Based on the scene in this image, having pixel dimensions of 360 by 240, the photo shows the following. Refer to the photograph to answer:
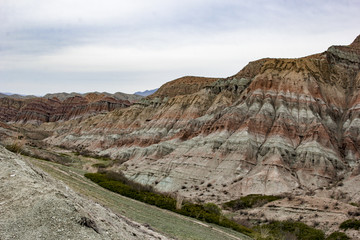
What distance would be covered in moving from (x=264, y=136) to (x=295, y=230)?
117 feet

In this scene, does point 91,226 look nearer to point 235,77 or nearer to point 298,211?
point 298,211

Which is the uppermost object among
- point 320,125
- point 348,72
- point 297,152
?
point 348,72

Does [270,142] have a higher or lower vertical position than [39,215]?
lower

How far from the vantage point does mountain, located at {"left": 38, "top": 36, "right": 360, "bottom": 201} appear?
169 ft

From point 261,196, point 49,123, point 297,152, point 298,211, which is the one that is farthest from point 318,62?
point 49,123

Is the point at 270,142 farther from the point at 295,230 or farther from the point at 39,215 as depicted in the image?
the point at 39,215

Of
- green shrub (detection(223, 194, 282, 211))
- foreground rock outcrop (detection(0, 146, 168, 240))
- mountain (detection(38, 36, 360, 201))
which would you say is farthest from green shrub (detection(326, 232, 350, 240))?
foreground rock outcrop (detection(0, 146, 168, 240))

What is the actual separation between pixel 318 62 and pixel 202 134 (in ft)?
120

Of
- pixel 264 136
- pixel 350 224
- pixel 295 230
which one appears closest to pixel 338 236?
pixel 350 224

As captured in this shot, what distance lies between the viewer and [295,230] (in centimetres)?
2878

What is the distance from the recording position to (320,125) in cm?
5962

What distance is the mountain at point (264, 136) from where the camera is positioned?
51531mm

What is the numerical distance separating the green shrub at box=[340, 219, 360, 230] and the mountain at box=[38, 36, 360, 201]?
15594 millimetres

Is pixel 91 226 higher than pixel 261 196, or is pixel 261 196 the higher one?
pixel 91 226
